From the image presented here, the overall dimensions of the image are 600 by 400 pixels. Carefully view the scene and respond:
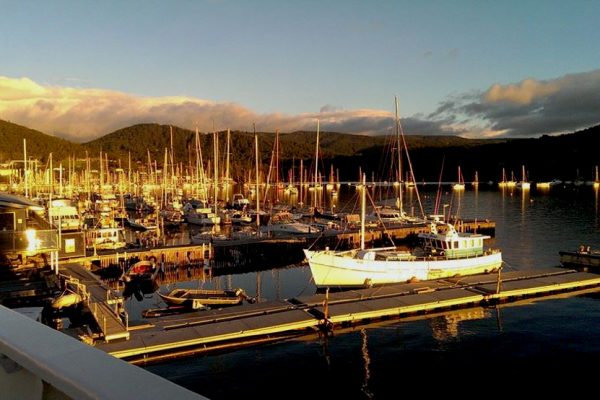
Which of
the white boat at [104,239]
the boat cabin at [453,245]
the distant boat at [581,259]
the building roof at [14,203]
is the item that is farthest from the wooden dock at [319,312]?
the white boat at [104,239]

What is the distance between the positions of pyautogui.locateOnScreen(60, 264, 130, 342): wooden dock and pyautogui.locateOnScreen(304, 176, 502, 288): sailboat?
13.0 metres

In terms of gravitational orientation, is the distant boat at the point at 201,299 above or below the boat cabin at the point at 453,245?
below

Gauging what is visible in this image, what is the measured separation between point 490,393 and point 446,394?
1.77m

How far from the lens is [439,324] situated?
2702 centimetres

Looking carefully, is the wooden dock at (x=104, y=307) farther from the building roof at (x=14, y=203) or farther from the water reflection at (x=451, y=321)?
the water reflection at (x=451, y=321)

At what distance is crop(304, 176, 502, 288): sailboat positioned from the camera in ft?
111

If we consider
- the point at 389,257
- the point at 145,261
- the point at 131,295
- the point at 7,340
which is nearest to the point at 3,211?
the point at 131,295

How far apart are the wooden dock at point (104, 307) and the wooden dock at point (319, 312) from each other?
1.91ft

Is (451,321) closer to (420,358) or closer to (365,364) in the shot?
(420,358)

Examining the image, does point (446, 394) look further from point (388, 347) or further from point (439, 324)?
point (439, 324)

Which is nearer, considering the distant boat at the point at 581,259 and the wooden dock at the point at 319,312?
the wooden dock at the point at 319,312

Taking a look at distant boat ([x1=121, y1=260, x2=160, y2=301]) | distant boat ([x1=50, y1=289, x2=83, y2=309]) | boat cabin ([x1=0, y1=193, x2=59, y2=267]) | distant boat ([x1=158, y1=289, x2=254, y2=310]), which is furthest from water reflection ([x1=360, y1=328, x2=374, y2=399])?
boat cabin ([x1=0, y1=193, x2=59, y2=267])

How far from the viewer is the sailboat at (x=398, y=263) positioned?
33906 mm

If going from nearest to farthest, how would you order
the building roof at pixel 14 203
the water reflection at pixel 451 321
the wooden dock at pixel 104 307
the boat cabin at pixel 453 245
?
the wooden dock at pixel 104 307 < the water reflection at pixel 451 321 < the building roof at pixel 14 203 < the boat cabin at pixel 453 245
